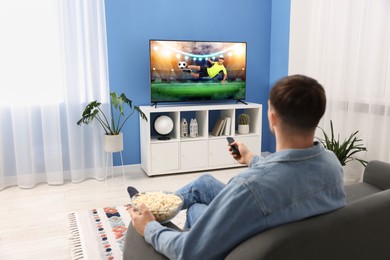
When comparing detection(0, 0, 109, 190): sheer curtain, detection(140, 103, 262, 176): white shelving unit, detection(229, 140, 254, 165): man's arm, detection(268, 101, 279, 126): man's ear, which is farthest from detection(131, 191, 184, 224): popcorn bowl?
detection(0, 0, 109, 190): sheer curtain

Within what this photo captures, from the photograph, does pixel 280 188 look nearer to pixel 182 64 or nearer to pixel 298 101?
pixel 298 101

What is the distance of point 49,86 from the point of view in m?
3.45

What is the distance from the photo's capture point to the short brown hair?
1.06m

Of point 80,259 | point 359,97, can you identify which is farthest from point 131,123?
point 359,97

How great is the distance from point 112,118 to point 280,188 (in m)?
2.79

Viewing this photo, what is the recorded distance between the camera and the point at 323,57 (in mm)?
3578

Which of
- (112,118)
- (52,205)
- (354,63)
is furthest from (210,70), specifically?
(52,205)

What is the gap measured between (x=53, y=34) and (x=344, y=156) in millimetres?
2908

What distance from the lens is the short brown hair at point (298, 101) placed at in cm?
106

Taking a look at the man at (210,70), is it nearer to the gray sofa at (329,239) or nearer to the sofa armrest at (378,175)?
the sofa armrest at (378,175)

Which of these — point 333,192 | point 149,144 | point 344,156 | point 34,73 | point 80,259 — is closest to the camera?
point 333,192

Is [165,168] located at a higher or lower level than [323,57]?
lower

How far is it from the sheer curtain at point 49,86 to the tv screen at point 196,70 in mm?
553

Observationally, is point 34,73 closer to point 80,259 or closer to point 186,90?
point 186,90
